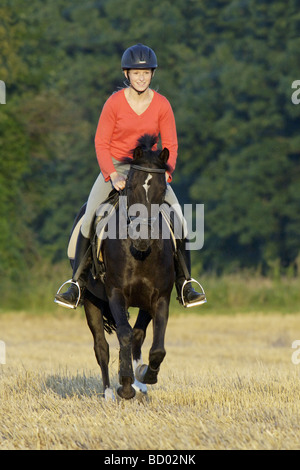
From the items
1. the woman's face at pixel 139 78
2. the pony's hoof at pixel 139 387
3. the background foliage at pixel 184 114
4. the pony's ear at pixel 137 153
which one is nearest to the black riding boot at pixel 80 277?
the pony's hoof at pixel 139 387

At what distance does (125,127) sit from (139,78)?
0.46 m

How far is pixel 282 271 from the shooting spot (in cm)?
4200

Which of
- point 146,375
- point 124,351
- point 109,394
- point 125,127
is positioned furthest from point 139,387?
point 125,127

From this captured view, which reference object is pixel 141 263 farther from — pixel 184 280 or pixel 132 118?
pixel 132 118

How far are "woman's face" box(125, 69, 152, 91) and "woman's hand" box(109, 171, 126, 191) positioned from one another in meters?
0.83

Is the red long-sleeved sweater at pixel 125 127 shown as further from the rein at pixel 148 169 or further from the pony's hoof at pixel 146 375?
the pony's hoof at pixel 146 375

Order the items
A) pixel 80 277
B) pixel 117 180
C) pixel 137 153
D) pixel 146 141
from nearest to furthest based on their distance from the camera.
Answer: pixel 137 153
pixel 117 180
pixel 146 141
pixel 80 277

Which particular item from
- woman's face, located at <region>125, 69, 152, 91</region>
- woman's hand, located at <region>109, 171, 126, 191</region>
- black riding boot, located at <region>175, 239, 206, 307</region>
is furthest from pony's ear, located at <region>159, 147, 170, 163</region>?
black riding boot, located at <region>175, 239, 206, 307</region>

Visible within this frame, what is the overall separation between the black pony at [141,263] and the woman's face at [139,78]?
50 centimetres

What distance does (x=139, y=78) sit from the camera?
328 inches

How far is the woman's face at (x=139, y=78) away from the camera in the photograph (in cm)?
833

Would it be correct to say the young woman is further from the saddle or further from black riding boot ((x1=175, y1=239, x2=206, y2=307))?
black riding boot ((x1=175, y1=239, x2=206, y2=307))
